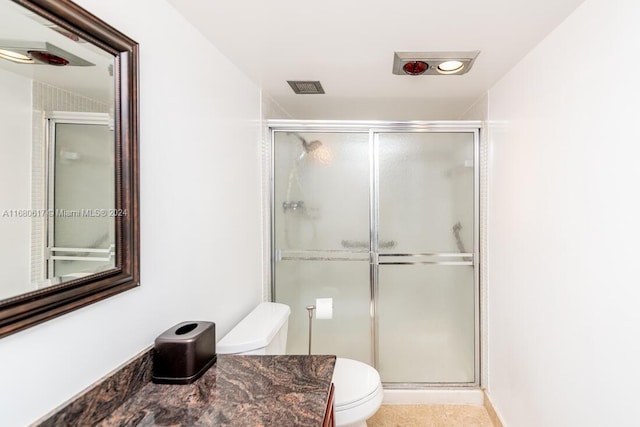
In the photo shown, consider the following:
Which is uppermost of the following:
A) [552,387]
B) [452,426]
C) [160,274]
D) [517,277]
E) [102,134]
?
[102,134]

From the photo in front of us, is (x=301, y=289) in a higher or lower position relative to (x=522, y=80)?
lower

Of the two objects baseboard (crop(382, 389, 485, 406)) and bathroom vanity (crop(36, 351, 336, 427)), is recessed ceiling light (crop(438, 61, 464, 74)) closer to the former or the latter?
bathroom vanity (crop(36, 351, 336, 427))

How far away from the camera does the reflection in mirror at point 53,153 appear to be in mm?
763

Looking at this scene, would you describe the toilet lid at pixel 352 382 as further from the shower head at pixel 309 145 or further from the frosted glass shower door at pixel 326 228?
the shower head at pixel 309 145

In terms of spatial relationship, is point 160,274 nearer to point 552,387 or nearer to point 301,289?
point 301,289

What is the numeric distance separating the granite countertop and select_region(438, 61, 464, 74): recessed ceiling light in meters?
1.60

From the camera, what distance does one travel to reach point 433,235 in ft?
8.52

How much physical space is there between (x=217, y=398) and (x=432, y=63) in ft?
5.98

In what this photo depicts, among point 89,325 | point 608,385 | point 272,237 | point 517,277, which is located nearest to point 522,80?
point 517,277

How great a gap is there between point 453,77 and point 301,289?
174 centimetres

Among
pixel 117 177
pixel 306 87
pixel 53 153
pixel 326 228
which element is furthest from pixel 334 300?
pixel 53 153

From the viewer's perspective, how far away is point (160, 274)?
1.28m

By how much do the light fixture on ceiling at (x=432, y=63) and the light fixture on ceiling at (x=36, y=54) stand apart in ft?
4.61

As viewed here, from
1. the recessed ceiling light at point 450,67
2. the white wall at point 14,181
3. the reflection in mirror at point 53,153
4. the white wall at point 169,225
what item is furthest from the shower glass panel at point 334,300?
the white wall at point 14,181
